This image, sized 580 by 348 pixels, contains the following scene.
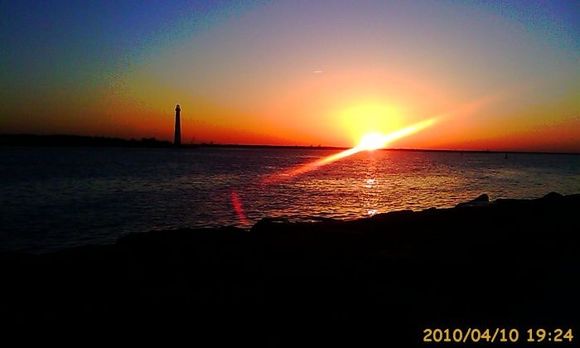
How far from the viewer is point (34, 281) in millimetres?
8930

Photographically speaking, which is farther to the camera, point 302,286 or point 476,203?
point 476,203

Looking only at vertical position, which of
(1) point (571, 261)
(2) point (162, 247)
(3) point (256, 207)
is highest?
(1) point (571, 261)

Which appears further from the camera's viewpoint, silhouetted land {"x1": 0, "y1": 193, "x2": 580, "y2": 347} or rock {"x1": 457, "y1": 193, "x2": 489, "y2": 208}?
rock {"x1": 457, "y1": 193, "x2": 489, "y2": 208}

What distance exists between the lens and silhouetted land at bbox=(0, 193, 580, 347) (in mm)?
6227

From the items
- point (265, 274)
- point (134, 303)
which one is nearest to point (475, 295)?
point (265, 274)

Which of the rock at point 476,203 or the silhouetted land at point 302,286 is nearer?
the silhouetted land at point 302,286

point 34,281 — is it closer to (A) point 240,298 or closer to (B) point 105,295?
(B) point 105,295

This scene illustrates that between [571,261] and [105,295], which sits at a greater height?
[571,261]

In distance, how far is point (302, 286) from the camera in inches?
311

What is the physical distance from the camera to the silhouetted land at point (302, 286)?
6227mm

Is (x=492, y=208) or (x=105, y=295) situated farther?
(x=492, y=208)

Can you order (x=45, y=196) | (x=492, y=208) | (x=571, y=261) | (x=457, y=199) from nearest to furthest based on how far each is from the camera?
(x=571, y=261)
(x=492, y=208)
(x=45, y=196)
(x=457, y=199)

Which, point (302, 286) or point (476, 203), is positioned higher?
point (302, 286)

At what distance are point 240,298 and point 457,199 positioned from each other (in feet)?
121
